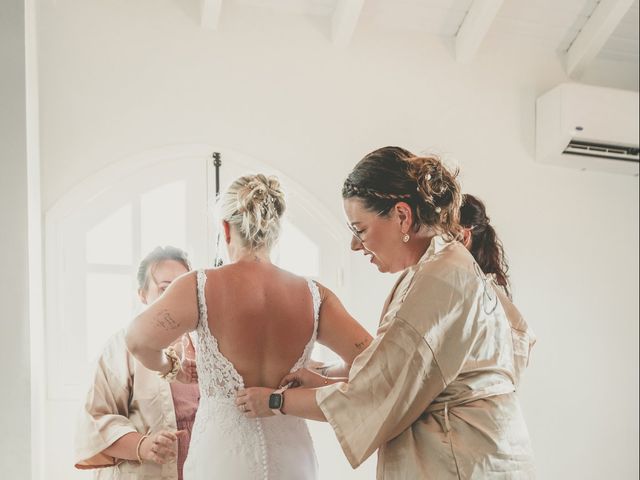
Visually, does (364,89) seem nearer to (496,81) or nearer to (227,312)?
(496,81)

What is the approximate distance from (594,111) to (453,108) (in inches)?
28.7

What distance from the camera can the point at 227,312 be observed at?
1.94 meters

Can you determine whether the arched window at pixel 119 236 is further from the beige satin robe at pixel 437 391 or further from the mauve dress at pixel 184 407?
the beige satin robe at pixel 437 391

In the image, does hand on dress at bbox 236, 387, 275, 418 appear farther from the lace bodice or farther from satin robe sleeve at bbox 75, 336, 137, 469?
satin robe sleeve at bbox 75, 336, 137, 469

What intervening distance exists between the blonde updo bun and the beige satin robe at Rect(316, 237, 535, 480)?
16.1 inches

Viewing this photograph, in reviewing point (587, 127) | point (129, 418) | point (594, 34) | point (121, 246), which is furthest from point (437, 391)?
point (594, 34)

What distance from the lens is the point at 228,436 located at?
6.47 ft

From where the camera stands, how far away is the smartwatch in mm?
1874

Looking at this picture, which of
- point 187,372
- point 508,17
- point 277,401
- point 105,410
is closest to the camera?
point 277,401

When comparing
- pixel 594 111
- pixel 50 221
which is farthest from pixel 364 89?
pixel 50 221

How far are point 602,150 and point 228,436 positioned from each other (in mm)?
3002

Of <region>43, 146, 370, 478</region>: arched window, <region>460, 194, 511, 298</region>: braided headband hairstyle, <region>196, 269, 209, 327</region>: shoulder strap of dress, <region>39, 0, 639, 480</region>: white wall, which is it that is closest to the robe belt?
<region>196, 269, 209, 327</region>: shoulder strap of dress

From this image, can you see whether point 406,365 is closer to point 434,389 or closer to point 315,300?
point 434,389

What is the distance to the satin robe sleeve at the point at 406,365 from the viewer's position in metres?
1.71
